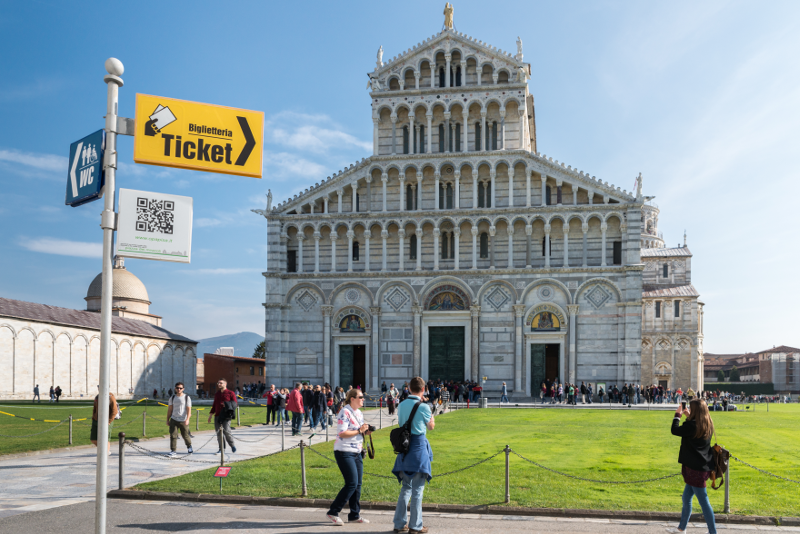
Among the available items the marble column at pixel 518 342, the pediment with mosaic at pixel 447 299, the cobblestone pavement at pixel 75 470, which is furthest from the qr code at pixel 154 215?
the pediment with mosaic at pixel 447 299

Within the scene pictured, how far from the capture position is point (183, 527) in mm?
10242

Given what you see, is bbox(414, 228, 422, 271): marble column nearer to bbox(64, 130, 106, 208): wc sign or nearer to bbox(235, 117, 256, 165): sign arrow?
bbox(235, 117, 256, 165): sign arrow

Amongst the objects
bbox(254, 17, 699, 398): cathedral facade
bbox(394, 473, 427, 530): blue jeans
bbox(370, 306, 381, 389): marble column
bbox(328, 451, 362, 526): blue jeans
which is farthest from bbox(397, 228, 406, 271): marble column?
bbox(394, 473, 427, 530): blue jeans

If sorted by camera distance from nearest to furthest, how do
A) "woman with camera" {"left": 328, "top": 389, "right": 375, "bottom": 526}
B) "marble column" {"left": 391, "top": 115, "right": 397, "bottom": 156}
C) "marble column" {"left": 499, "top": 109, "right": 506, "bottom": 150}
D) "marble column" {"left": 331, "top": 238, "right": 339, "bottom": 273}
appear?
1. "woman with camera" {"left": 328, "top": 389, "right": 375, "bottom": 526}
2. "marble column" {"left": 499, "top": 109, "right": 506, "bottom": 150}
3. "marble column" {"left": 331, "top": 238, "right": 339, "bottom": 273}
4. "marble column" {"left": 391, "top": 115, "right": 397, "bottom": 156}

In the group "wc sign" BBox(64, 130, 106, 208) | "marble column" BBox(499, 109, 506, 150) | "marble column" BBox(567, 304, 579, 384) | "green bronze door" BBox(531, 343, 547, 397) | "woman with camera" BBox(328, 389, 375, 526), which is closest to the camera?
"wc sign" BBox(64, 130, 106, 208)

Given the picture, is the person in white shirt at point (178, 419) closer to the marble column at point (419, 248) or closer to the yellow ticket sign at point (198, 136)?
the yellow ticket sign at point (198, 136)

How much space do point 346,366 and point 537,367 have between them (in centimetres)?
1319

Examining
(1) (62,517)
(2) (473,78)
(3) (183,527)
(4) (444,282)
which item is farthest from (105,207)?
(2) (473,78)

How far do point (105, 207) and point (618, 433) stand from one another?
2034 cm

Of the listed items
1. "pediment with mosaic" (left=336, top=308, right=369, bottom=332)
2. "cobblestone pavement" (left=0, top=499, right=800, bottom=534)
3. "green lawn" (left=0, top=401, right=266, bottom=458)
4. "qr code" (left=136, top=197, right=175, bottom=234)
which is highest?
"qr code" (left=136, top=197, right=175, bottom=234)

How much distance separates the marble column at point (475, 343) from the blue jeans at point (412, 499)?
1460 inches

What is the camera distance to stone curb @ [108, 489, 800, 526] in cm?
1060

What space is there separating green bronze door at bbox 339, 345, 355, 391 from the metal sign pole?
136 ft

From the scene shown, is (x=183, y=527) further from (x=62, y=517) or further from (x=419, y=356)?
(x=419, y=356)
